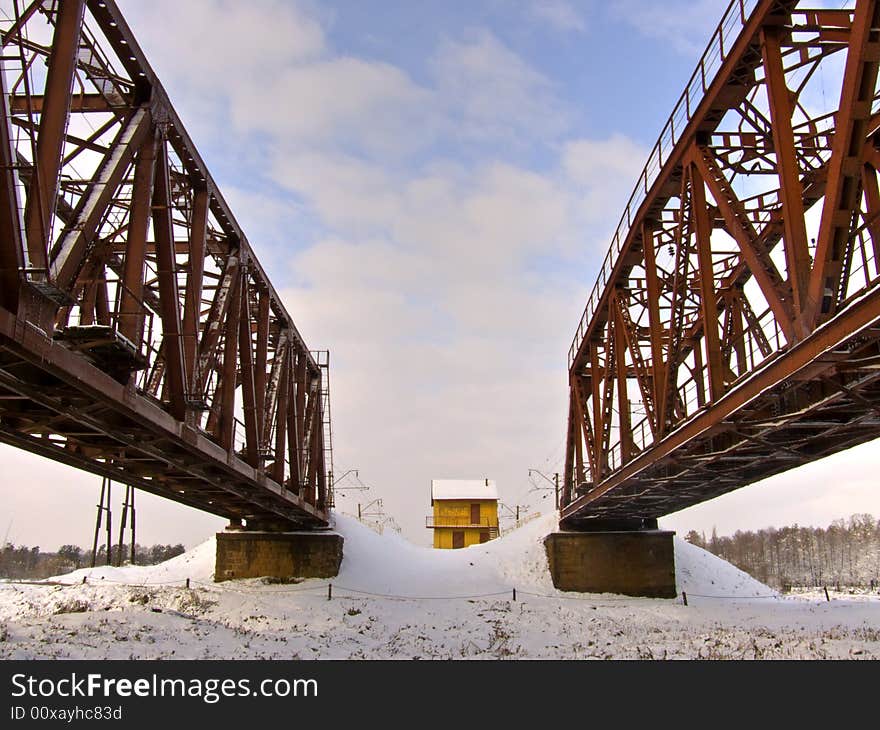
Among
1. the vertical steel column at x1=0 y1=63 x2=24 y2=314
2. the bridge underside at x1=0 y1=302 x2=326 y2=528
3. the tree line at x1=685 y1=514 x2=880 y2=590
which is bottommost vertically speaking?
the tree line at x1=685 y1=514 x2=880 y2=590

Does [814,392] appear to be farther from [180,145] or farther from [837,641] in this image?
[180,145]

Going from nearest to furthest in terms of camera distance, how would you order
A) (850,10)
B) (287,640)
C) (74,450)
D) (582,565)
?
(850,10) → (74,450) → (287,640) → (582,565)

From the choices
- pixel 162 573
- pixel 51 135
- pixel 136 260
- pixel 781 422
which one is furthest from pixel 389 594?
pixel 51 135

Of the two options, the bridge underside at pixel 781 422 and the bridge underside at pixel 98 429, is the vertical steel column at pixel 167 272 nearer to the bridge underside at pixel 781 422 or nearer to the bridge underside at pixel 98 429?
the bridge underside at pixel 98 429

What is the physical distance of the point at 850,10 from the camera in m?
11.8

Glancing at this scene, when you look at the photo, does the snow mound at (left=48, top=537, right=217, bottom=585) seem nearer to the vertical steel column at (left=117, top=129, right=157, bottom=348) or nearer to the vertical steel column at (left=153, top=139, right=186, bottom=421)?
the vertical steel column at (left=153, top=139, right=186, bottom=421)

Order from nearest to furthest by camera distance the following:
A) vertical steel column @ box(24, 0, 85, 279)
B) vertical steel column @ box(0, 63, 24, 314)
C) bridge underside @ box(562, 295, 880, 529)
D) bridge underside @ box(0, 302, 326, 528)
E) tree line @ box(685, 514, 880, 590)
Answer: vertical steel column @ box(0, 63, 24, 314), vertical steel column @ box(24, 0, 85, 279), bridge underside @ box(0, 302, 326, 528), bridge underside @ box(562, 295, 880, 529), tree line @ box(685, 514, 880, 590)

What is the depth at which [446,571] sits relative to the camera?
4134cm

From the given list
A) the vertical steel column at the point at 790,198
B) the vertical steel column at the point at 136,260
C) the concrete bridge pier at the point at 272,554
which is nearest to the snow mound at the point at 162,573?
the concrete bridge pier at the point at 272,554

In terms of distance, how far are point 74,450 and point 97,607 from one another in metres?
7.53

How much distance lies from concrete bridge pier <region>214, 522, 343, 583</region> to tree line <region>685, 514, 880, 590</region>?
96.2 metres

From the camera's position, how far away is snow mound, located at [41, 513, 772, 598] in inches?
1497

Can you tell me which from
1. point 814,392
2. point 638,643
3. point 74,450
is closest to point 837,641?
point 638,643

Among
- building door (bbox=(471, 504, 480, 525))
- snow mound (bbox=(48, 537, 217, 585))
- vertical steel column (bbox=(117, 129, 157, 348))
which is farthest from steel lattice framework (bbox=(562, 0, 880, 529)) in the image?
building door (bbox=(471, 504, 480, 525))
